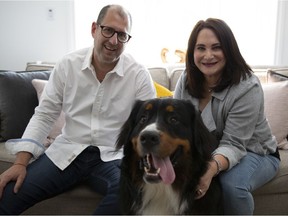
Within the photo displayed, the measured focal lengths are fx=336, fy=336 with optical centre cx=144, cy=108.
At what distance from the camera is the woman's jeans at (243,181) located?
153 centimetres

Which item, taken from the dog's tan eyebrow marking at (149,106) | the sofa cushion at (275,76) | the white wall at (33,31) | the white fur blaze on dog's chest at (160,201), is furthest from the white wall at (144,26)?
the white fur blaze on dog's chest at (160,201)

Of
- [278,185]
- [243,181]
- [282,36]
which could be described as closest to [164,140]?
[243,181]

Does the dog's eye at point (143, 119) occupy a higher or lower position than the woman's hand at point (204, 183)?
higher

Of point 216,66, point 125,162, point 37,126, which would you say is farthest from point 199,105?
point 37,126

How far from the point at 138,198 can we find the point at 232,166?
501mm

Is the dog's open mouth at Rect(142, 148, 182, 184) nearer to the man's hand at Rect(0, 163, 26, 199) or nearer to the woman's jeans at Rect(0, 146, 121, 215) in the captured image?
the woman's jeans at Rect(0, 146, 121, 215)

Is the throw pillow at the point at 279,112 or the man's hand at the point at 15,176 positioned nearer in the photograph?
the man's hand at the point at 15,176

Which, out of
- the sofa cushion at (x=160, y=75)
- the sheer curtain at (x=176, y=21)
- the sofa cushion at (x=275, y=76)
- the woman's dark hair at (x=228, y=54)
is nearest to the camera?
the woman's dark hair at (x=228, y=54)

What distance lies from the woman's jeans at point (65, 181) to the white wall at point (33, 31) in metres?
2.15

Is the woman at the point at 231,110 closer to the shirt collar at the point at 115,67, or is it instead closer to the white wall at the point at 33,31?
the shirt collar at the point at 115,67

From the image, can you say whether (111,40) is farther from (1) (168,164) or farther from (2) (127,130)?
(1) (168,164)

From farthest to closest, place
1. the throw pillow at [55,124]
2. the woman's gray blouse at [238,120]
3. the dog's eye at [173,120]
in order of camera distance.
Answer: the throw pillow at [55,124], the woman's gray blouse at [238,120], the dog's eye at [173,120]

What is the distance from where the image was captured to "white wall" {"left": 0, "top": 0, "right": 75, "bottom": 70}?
359cm

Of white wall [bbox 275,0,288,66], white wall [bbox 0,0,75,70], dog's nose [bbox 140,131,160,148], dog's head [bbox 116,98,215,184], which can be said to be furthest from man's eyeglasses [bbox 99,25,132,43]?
white wall [bbox 275,0,288,66]
